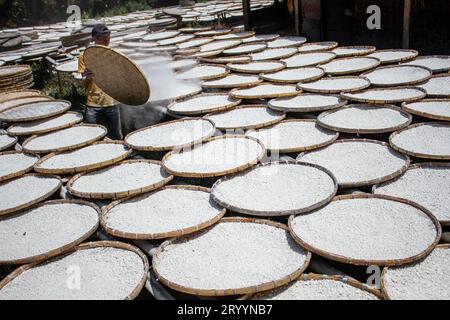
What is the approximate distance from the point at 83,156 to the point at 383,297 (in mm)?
2852

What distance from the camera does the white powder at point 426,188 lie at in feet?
8.59

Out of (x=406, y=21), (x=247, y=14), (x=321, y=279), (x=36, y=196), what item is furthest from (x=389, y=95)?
(x=247, y=14)

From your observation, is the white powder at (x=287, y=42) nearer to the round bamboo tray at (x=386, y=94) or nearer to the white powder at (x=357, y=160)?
the round bamboo tray at (x=386, y=94)

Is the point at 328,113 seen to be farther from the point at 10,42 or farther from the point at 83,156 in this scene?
the point at 10,42

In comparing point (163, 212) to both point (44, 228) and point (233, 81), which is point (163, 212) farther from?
point (233, 81)

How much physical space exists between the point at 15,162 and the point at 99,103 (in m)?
1.26

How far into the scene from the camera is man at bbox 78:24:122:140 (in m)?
4.49

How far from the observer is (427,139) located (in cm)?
336

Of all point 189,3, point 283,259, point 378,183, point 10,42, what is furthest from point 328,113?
point 189,3

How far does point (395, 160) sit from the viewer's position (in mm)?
3145

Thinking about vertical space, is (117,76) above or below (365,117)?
above

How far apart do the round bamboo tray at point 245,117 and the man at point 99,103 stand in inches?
49.8

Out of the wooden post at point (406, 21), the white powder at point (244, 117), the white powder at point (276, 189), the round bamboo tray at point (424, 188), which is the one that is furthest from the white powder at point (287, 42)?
the round bamboo tray at point (424, 188)

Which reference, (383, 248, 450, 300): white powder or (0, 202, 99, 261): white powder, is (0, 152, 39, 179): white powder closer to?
(0, 202, 99, 261): white powder
